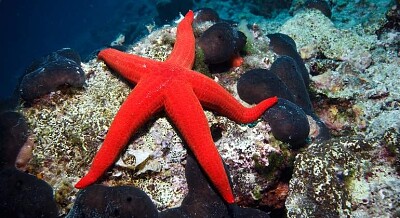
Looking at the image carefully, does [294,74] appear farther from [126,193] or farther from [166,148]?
[126,193]

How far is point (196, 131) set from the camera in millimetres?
3350

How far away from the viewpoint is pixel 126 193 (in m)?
3.19

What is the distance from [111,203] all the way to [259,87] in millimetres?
2577

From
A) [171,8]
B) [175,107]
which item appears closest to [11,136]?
[175,107]

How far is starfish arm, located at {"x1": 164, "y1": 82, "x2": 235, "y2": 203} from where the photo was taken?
3.27 m

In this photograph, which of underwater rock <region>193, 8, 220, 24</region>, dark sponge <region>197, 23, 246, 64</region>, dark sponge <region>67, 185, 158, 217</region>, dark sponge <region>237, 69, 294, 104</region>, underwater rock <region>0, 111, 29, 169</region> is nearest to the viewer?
dark sponge <region>67, 185, 158, 217</region>

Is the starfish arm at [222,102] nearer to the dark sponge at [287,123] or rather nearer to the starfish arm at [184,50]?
the dark sponge at [287,123]

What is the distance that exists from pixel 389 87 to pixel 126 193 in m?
5.73

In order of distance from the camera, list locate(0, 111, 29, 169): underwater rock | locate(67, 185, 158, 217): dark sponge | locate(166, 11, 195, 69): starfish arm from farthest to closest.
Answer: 1. locate(166, 11, 195, 69): starfish arm
2. locate(0, 111, 29, 169): underwater rock
3. locate(67, 185, 158, 217): dark sponge

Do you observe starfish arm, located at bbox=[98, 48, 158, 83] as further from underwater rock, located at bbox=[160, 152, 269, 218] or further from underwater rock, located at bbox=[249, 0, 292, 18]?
underwater rock, located at bbox=[249, 0, 292, 18]

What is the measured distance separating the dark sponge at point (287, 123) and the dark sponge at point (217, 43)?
117 centimetres

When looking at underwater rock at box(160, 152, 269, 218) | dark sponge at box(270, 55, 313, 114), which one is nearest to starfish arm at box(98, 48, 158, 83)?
underwater rock at box(160, 152, 269, 218)

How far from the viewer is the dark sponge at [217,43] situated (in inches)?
177

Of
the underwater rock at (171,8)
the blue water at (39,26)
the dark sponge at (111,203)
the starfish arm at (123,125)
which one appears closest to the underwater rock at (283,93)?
the starfish arm at (123,125)
